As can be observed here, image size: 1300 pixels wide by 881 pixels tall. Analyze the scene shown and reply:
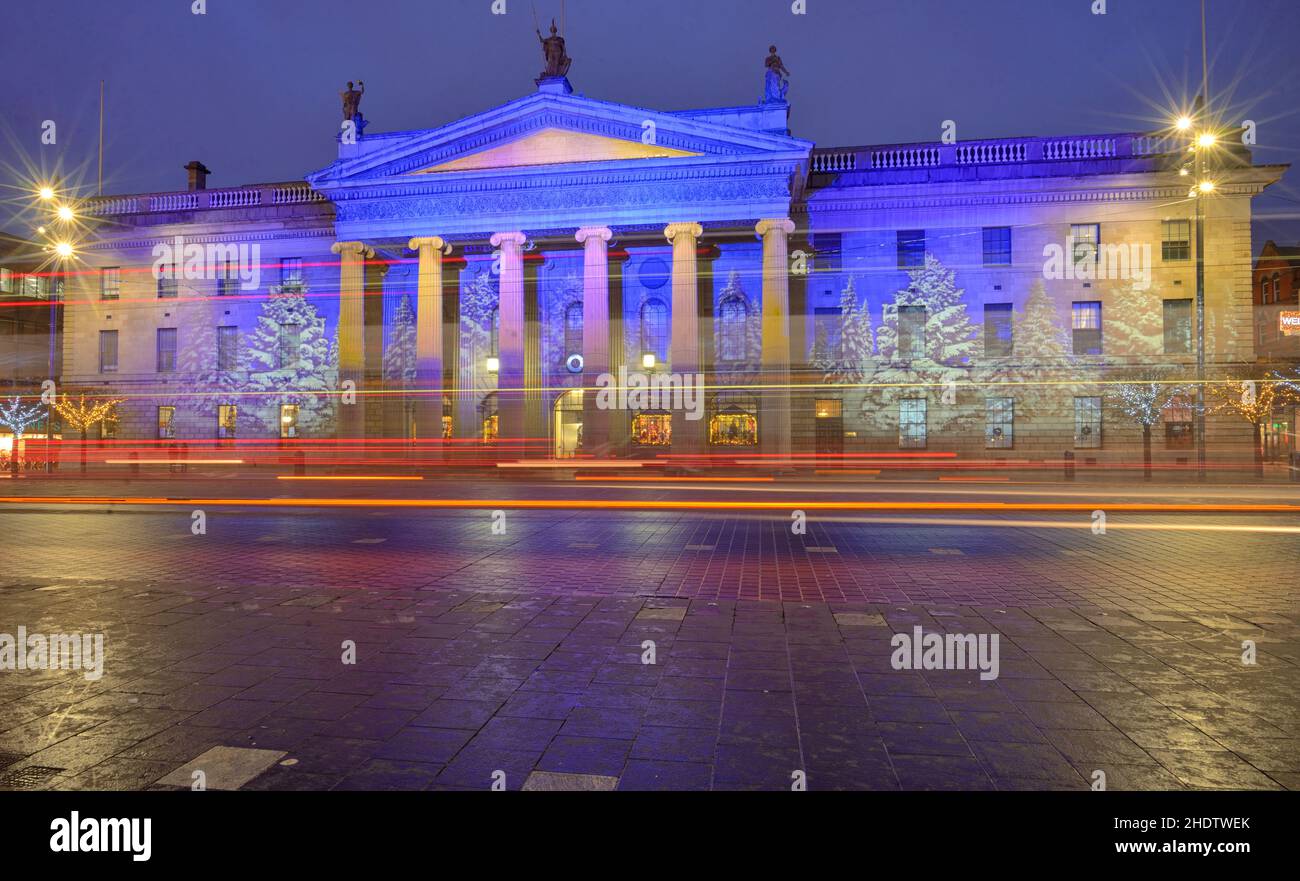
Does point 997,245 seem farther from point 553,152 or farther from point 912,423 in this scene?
point 553,152

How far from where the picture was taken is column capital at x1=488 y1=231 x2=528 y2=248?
114ft

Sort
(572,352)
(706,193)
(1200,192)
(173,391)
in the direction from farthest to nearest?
(173,391)
(572,352)
(706,193)
(1200,192)

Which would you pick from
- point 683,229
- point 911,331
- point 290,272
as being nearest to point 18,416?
point 290,272

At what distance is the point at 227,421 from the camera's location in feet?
136

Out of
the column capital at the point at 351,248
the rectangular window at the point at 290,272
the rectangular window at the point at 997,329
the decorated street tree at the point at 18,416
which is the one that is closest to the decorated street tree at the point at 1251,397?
the rectangular window at the point at 997,329

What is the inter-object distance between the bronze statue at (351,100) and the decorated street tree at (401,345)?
9.61 metres

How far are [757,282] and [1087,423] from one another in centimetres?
1690

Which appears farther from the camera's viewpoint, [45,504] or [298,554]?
[45,504]

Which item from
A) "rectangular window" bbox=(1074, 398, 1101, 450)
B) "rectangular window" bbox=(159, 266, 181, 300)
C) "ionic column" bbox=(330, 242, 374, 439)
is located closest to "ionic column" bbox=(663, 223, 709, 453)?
"ionic column" bbox=(330, 242, 374, 439)

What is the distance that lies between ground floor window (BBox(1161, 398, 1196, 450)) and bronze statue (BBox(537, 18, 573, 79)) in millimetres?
32004
